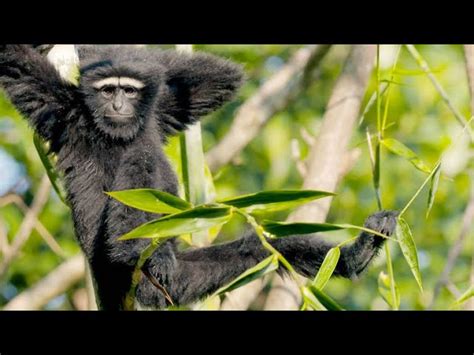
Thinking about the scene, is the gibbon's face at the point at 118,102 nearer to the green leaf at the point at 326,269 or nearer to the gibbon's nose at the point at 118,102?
the gibbon's nose at the point at 118,102

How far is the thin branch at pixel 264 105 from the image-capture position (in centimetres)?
739

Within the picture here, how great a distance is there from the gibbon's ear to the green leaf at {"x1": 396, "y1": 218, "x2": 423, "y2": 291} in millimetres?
3041

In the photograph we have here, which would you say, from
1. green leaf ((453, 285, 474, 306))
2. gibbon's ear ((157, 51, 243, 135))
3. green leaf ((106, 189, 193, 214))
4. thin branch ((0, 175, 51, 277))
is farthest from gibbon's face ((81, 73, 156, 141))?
green leaf ((453, 285, 474, 306))

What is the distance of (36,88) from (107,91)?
571 millimetres

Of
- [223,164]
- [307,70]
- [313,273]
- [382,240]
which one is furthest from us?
[307,70]

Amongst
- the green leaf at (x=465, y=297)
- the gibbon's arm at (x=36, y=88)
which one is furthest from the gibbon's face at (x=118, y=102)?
the green leaf at (x=465, y=297)

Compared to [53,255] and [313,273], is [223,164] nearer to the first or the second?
[313,273]

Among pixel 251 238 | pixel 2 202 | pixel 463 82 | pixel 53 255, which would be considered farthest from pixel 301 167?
pixel 53 255

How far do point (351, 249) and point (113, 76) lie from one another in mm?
2080

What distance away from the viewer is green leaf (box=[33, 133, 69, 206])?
5051 millimetres

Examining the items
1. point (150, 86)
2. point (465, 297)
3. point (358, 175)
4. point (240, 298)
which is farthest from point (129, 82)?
point (358, 175)

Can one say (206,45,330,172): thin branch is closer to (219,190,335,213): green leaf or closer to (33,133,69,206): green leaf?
(33,133,69,206): green leaf

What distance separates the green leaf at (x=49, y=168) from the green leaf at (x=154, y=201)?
2264mm

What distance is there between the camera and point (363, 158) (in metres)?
9.77
